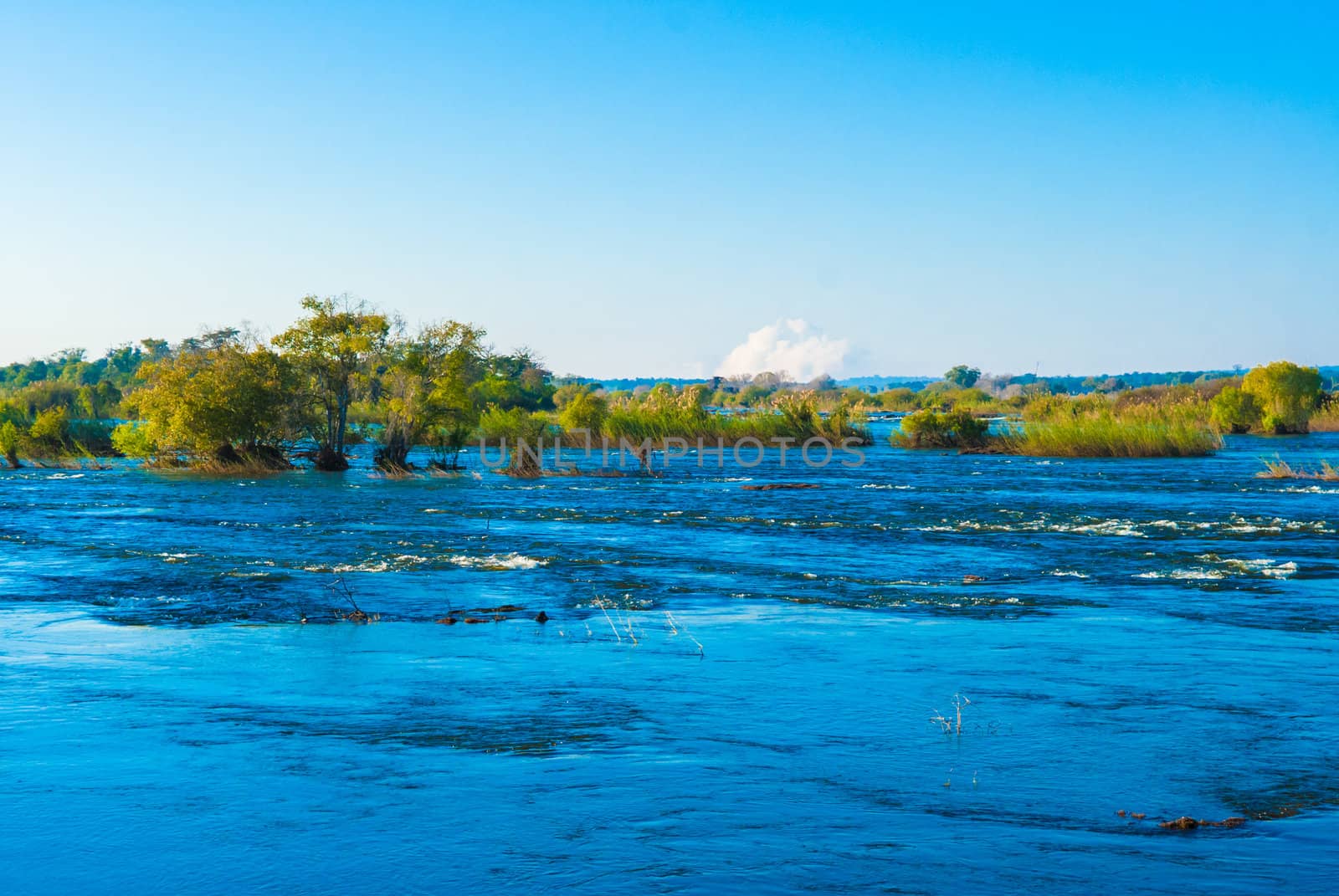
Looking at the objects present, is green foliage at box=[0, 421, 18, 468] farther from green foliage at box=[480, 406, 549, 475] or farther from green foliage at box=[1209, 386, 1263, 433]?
green foliage at box=[1209, 386, 1263, 433]

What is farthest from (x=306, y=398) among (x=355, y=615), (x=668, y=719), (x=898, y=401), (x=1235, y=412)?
(x=898, y=401)

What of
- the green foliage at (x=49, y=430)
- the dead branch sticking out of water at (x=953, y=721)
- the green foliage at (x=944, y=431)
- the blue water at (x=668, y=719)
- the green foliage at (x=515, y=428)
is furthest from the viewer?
the green foliage at (x=944, y=431)

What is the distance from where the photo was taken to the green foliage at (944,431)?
2308 inches

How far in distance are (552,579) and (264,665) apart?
674 cm

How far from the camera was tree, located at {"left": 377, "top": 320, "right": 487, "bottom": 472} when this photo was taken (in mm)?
42250

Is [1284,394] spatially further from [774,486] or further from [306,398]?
[306,398]

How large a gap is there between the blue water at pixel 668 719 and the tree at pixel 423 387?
20.1m

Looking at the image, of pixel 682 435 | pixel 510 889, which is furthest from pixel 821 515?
pixel 682 435

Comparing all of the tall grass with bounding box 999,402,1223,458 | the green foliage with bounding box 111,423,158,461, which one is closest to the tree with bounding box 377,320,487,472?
the green foliage with bounding box 111,423,158,461

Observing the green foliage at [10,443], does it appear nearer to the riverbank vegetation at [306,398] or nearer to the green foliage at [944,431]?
the riverbank vegetation at [306,398]

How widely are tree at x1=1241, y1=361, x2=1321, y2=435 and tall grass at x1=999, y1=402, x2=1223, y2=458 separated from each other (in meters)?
16.1

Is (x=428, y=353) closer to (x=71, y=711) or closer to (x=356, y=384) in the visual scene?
(x=356, y=384)

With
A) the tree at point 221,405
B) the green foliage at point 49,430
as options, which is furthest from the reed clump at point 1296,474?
the green foliage at point 49,430

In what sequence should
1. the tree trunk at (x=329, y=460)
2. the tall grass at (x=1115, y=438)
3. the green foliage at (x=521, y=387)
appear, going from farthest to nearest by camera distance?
the green foliage at (x=521, y=387) < the tall grass at (x=1115, y=438) < the tree trunk at (x=329, y=460)
